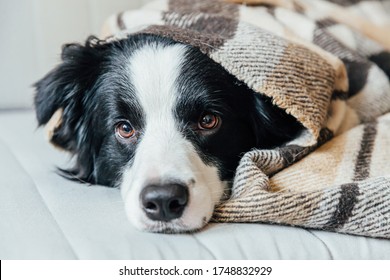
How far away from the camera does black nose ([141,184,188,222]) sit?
1353 mm

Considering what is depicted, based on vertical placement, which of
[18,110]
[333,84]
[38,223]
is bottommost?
[18,110]

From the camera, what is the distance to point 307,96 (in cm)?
161

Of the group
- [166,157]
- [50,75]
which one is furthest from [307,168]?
[50,75]

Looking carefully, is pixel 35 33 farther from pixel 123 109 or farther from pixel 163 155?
pixel 163 155

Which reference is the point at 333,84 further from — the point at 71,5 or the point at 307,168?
the point at 71,5

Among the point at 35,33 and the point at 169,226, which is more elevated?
the point at 35,33

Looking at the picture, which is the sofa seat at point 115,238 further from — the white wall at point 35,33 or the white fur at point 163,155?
the white wall at point 35,33

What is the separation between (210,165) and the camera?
5.17 ft

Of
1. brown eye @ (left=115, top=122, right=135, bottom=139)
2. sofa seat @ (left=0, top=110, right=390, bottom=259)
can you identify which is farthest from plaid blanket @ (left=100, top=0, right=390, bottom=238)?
brown eye @ (left=115, top=122, right=135, bottom=139)

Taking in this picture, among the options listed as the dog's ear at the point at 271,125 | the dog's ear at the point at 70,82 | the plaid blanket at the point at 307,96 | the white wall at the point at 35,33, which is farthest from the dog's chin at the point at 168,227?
the white wall at the point at 35,33

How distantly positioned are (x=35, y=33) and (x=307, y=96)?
3.76ft

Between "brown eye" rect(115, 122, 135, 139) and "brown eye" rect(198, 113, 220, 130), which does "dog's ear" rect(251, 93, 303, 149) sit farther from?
"brown eye" rect(115, 122, 135, 139)

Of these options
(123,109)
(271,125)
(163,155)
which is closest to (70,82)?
(123,109)

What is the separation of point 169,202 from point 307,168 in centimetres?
41
